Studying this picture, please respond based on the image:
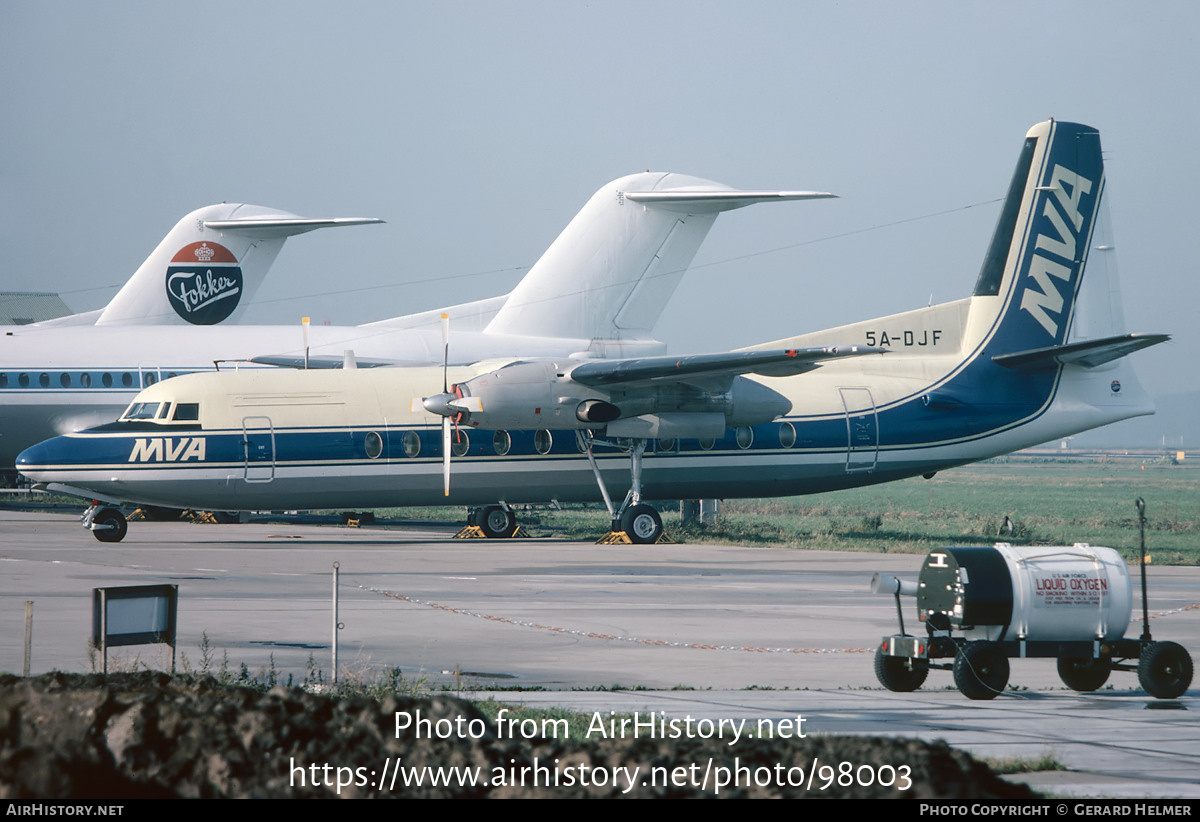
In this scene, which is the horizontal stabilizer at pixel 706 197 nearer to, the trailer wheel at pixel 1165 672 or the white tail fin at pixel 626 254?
the white tail fin at pixel 626 254

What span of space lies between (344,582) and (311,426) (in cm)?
835

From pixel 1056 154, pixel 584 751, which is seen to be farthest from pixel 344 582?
pixel 1056 154

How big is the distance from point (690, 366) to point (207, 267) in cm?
1952

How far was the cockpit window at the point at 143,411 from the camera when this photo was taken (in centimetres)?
2694

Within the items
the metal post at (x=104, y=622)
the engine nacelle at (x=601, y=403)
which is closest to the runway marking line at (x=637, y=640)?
the metal post at (x=104, y=622)

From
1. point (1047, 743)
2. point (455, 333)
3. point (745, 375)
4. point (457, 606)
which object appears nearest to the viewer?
point (1047, 743)

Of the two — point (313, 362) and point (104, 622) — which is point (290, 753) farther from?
point (313, 362)

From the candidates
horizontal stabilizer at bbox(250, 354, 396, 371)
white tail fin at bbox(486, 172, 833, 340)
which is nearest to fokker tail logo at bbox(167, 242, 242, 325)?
horizontal stabilizer at bbox(250, 354, 396, 371)

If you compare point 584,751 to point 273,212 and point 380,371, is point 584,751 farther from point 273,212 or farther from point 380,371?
point 273,212

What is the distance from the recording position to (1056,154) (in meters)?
32.6

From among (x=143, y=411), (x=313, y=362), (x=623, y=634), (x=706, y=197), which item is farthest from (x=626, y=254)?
(x=623, y=634)

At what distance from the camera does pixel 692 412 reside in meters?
29.2

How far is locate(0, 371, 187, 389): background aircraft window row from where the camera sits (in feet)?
110

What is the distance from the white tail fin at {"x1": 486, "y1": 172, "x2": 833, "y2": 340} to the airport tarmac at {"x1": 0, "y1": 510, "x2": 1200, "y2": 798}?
32.5ft
